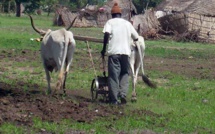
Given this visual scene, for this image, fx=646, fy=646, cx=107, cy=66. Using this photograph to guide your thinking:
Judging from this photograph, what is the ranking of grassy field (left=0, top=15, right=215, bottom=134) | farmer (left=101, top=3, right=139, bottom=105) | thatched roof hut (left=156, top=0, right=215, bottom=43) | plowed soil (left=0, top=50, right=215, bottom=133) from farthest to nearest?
thatched roof hut (left=156, top=0, right=215, bottom=43) → farmer (left=101, top=3, right=139, bottom=105) → plowed soil (left=0, top=50, right=215, bottom=133) → grassy field (left=0, top=15, right=215, bottom=134)

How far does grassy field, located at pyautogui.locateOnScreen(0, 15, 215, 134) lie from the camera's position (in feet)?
32.7

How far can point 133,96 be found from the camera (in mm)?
12961

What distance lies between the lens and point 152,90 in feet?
48.2

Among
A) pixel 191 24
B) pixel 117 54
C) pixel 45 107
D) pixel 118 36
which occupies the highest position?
pixel 118 36

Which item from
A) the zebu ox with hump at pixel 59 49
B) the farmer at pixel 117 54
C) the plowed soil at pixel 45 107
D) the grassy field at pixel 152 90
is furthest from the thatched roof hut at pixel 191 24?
the farmer at pixel 117 54

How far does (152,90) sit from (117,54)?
242 centimetres

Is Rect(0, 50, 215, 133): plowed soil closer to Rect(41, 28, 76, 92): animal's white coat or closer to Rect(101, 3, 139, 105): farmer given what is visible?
Rect(101, 3, 139, 105): farmer

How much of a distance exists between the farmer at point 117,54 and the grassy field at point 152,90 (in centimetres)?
36

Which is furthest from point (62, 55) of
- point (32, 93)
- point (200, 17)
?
point (200, 17)

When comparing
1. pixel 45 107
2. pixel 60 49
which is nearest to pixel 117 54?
→ pixel 60 49

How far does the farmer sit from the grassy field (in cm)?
36

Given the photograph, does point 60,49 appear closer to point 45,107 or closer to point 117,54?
point 117,54

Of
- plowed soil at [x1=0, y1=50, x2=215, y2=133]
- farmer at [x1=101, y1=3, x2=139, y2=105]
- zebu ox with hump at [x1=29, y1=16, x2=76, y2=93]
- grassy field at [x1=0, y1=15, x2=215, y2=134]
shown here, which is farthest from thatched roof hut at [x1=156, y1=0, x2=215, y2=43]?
farmer at [x1=101, y1=3, x2=139, y2=105]

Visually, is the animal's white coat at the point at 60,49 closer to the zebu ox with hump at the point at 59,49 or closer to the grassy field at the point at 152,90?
the zebu ox with hump at the point at 59,49
